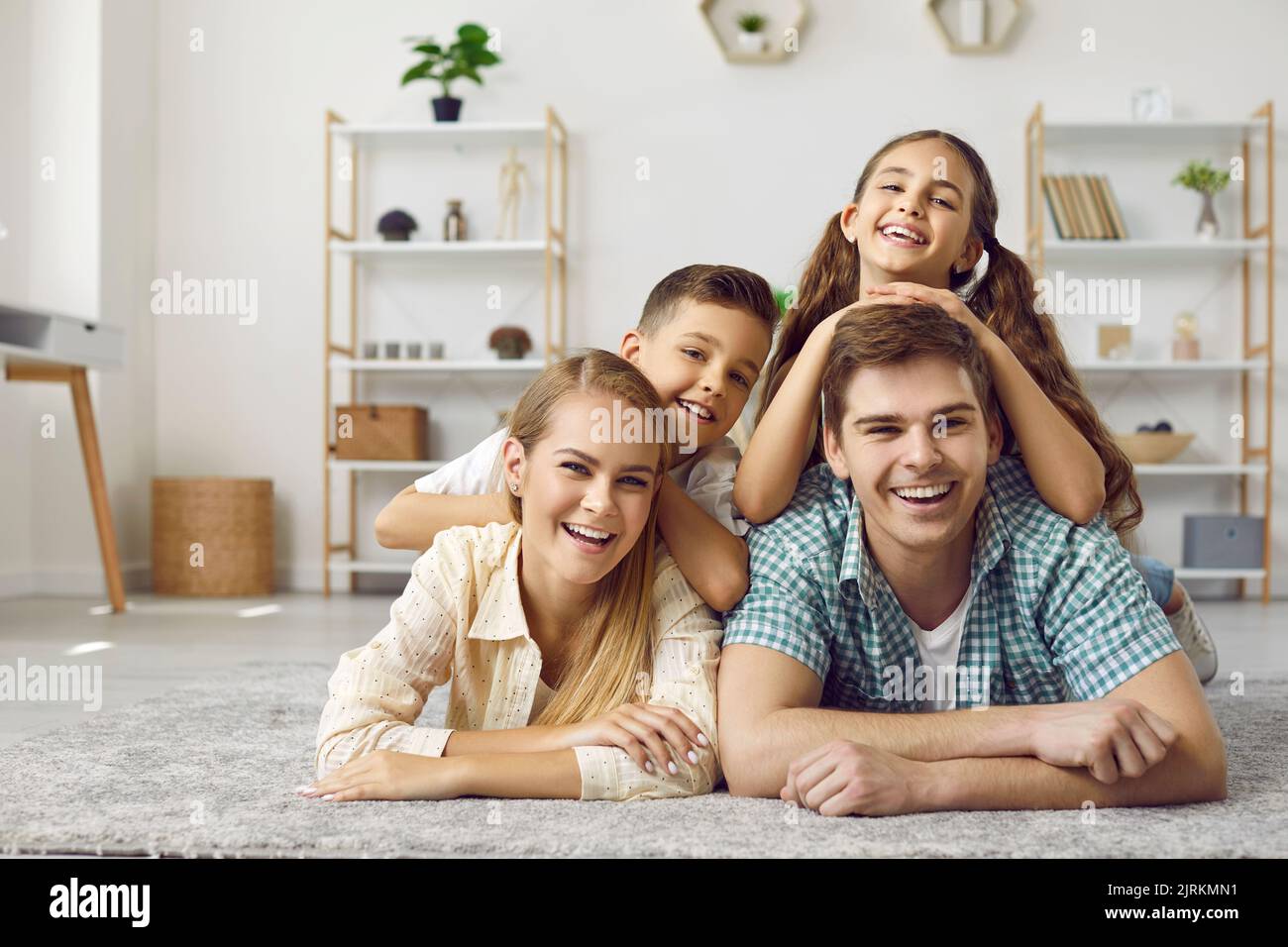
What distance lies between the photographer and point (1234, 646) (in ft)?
9.37

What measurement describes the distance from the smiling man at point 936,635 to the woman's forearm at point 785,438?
0.02 metres

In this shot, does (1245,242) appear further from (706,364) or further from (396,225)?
(706,364)

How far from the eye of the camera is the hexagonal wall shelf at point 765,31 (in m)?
4.18

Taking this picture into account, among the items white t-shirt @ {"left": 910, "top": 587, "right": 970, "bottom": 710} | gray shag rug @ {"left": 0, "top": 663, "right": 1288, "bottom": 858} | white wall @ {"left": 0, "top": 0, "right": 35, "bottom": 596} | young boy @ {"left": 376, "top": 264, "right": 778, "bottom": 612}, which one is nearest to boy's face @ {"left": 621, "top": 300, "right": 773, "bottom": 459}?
young boy @ {"left": 376, "top": 264, "right": 778, "bottom": 612}

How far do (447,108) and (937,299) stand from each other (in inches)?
122

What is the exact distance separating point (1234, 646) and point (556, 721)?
2.14 m

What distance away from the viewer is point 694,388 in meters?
1.56

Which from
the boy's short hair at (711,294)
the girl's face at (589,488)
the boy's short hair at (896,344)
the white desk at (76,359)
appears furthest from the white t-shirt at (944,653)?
the white desk at (76,359)

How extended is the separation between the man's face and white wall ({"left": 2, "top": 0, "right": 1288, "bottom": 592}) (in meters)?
3.01

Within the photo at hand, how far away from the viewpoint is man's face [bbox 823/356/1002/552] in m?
1.26

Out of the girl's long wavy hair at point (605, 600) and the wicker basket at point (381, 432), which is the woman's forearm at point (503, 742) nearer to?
the girl's long wavy hair at point (605, 600)

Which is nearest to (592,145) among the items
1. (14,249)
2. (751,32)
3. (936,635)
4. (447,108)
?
(447,108)
